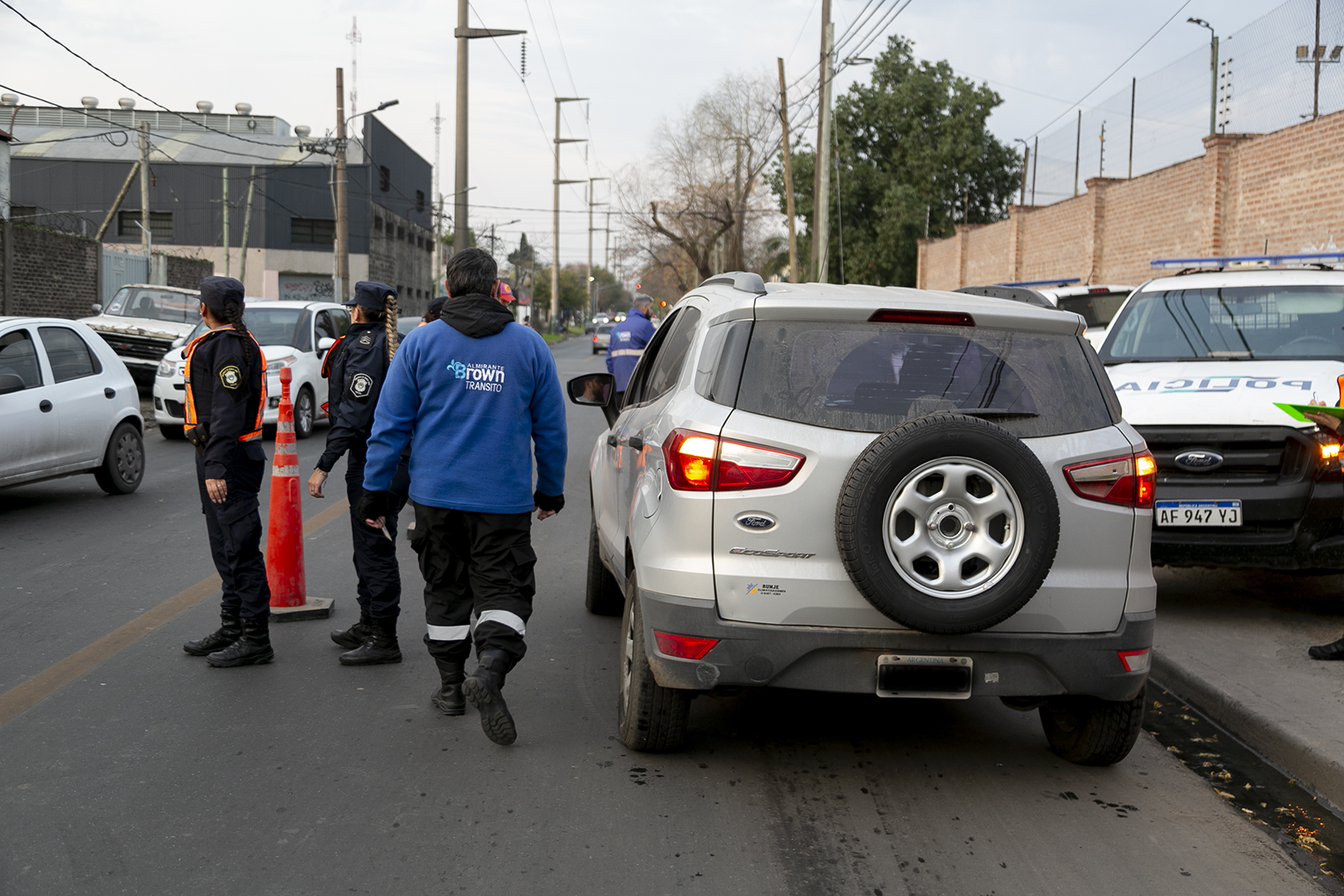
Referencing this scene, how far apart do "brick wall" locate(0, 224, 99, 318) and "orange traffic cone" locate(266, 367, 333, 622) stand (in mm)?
19434

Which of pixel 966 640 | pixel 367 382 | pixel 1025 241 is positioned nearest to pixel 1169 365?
pixel 966 640

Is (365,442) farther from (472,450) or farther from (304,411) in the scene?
(304,411)

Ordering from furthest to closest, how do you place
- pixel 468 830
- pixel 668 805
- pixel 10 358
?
1. pixel 10 358
2. pixel 668 805
3. pixel 468 830

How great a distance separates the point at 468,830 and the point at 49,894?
119 cm

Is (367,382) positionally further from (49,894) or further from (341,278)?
(341,278)

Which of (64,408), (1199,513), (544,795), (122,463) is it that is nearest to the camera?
(544,795)

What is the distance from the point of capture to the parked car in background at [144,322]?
61.5 feet

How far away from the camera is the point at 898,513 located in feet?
12.6

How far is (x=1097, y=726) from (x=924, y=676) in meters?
0.90

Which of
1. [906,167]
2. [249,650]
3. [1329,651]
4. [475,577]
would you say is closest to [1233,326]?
[1329,651]

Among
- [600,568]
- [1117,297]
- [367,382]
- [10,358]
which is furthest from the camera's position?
[1117,297]

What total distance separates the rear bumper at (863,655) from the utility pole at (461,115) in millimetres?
23799

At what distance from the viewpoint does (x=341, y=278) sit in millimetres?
31656

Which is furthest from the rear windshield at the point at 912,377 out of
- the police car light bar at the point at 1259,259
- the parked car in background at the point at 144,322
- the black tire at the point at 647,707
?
the parked car in background at the point at 144,322
